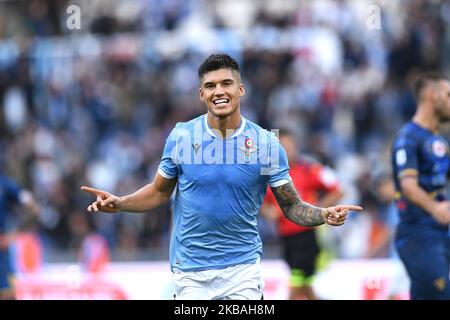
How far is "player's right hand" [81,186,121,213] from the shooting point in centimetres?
685

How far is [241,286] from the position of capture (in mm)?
6848

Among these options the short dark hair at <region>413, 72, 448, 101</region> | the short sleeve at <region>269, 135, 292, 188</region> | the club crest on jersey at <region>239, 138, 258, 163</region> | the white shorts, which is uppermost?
the short dark hair at <region>413, 72, 448, 101</region>

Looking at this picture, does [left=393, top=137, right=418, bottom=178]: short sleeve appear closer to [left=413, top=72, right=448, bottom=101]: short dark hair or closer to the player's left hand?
[left=413, top=72, right=448, bottom=101]: short dark hair

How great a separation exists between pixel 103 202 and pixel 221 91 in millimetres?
1154

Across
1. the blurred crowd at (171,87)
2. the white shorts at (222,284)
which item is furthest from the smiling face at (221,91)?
the blurred crowd at (171,87)

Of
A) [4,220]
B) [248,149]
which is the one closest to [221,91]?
[248,149]

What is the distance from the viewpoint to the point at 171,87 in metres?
18.8

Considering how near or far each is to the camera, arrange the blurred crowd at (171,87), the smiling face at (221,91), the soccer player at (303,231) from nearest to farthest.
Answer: the smiling face at (221,91)
the soccer player at (303,231)
the blurred crowd at (171,87)

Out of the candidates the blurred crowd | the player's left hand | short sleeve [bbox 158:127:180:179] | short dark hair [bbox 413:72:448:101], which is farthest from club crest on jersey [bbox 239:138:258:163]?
the blurred crowd

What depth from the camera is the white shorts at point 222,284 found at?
685 cm

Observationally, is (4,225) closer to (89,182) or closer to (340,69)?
(89,182)

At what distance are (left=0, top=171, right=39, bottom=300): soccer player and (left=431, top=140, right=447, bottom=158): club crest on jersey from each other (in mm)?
4541

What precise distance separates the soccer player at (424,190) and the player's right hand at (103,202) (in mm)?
3048

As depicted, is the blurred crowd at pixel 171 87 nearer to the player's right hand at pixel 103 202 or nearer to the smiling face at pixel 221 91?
the player's right hand at pixel 103 202
